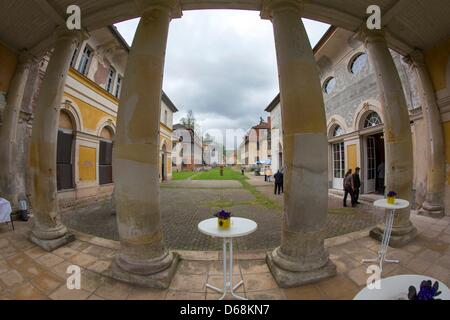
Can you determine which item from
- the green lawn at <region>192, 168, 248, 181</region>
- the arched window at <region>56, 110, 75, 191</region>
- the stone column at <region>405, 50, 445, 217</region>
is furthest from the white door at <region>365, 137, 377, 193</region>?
the green lawn at <region>192, 168, 248, 181</region>

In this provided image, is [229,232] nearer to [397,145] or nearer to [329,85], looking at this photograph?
[397,145]

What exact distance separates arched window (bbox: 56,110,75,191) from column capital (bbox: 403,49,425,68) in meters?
12.4

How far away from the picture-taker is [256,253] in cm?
366

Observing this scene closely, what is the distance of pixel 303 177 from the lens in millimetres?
2793

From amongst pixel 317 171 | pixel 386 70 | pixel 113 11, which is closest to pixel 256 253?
pixel 317 171

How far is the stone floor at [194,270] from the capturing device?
2.59 metres

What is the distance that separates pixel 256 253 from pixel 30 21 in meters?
7.10

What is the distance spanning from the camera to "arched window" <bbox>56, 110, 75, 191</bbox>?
8.11 metres

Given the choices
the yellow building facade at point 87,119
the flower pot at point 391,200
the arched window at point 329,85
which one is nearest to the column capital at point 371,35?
the flower pot at point 391,200

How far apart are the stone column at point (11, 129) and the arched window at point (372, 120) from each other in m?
12.5

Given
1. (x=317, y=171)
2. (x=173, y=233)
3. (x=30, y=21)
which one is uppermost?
(x=30, y=21)

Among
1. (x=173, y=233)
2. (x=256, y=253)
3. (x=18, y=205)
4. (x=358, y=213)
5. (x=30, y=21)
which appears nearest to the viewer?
(x=256, y=253)

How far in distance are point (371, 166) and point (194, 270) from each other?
10267mm
